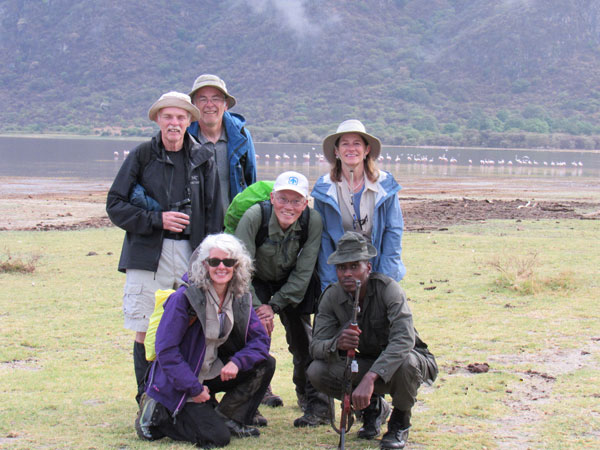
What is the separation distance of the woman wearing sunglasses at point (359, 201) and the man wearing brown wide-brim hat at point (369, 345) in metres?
0.28

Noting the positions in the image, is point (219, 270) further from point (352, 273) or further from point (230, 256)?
point (352, 273)

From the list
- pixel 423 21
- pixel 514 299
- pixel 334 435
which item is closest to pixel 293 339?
pixel 334 435

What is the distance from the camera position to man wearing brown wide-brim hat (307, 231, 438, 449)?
184 inches

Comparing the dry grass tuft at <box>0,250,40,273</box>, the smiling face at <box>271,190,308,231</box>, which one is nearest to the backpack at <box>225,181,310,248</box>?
the smiling face at <box>271,190,308,231</box>

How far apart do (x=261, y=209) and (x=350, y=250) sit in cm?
69

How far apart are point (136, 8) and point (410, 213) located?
6664 inches

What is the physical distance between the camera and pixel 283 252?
202 inches

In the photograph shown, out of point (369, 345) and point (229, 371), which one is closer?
point (229, 371)

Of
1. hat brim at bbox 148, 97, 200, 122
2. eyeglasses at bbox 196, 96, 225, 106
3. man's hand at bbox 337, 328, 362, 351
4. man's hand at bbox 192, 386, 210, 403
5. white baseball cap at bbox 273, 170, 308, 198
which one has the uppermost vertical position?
eyeglasses at bbox 196, 96, 225, 106

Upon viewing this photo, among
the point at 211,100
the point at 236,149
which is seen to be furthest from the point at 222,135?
the point at 211,100

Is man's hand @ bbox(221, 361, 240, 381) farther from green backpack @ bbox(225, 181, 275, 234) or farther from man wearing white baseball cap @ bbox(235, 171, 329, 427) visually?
green backpack @ bbox(225, 181, 275, 234)

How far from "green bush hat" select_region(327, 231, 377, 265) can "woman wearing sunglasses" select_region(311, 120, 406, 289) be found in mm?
395

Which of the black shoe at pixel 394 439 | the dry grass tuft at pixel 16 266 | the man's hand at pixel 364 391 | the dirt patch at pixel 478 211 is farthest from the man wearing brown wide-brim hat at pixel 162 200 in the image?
the dirt patch at pixel 478 211

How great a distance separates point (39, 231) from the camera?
52.4 ft
